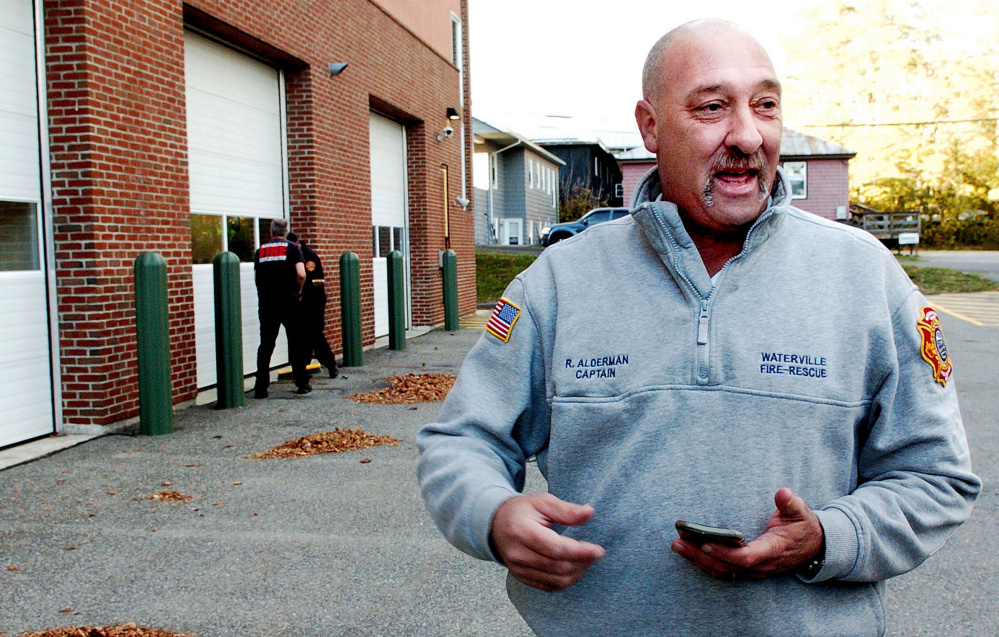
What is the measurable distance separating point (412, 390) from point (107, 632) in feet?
22.1

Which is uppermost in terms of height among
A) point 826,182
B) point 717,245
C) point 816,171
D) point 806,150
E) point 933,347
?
point 806,150

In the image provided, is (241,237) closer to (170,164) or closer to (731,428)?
(170,164)

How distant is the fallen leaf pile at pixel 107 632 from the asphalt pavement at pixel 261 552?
0.36ft

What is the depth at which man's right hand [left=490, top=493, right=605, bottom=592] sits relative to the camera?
5.43 ft

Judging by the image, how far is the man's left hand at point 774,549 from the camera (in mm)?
1675

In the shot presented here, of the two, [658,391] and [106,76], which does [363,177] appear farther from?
[658,391]

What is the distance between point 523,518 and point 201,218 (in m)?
9.67

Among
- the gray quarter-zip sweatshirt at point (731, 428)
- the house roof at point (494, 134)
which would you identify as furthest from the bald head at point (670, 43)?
the house roof at point (494, 134)

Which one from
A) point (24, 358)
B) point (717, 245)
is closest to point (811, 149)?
point (24, 358)

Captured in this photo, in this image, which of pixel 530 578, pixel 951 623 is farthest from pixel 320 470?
pixel 530 578

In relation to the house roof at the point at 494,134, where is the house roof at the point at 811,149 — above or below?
below

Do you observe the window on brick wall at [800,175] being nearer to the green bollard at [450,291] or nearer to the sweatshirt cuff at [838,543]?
the green bollard at [450,291]

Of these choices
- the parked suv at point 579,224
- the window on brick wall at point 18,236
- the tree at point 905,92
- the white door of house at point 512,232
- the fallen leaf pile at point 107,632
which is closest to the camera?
the fallen leaf pile at point 107,632

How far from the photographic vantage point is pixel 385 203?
56.3 feet
